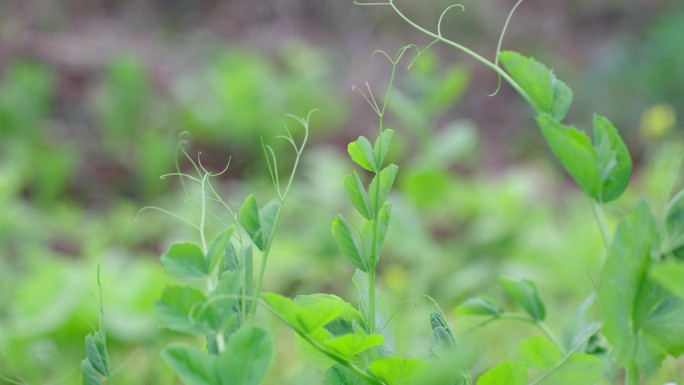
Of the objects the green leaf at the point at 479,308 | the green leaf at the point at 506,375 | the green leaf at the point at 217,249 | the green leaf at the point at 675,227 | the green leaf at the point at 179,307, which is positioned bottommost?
the green leaf at the point at 479,308

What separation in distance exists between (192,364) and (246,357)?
0.03m

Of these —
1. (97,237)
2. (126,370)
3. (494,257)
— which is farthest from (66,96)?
(126,370)

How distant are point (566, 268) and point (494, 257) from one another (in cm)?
20

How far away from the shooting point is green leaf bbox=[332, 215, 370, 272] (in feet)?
1.70

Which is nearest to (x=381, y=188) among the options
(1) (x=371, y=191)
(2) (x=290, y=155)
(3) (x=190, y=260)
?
(1) (x=371, y=191)

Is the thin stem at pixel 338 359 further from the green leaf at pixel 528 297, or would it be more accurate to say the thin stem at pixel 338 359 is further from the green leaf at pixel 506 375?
the green leaf at pixel 528 297

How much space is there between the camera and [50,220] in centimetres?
279

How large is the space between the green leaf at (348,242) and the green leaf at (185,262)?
0.07 metres

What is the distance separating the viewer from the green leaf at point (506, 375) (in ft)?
1.61

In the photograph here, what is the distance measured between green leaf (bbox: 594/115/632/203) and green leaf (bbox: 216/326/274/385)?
0.25 m

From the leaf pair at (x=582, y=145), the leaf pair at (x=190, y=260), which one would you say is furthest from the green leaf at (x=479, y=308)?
the leaf pair at (x=190, y=260)

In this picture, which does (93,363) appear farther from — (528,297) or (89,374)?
(528,297)

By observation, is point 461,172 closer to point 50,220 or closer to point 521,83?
point 50,220

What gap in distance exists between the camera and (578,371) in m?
0.52
